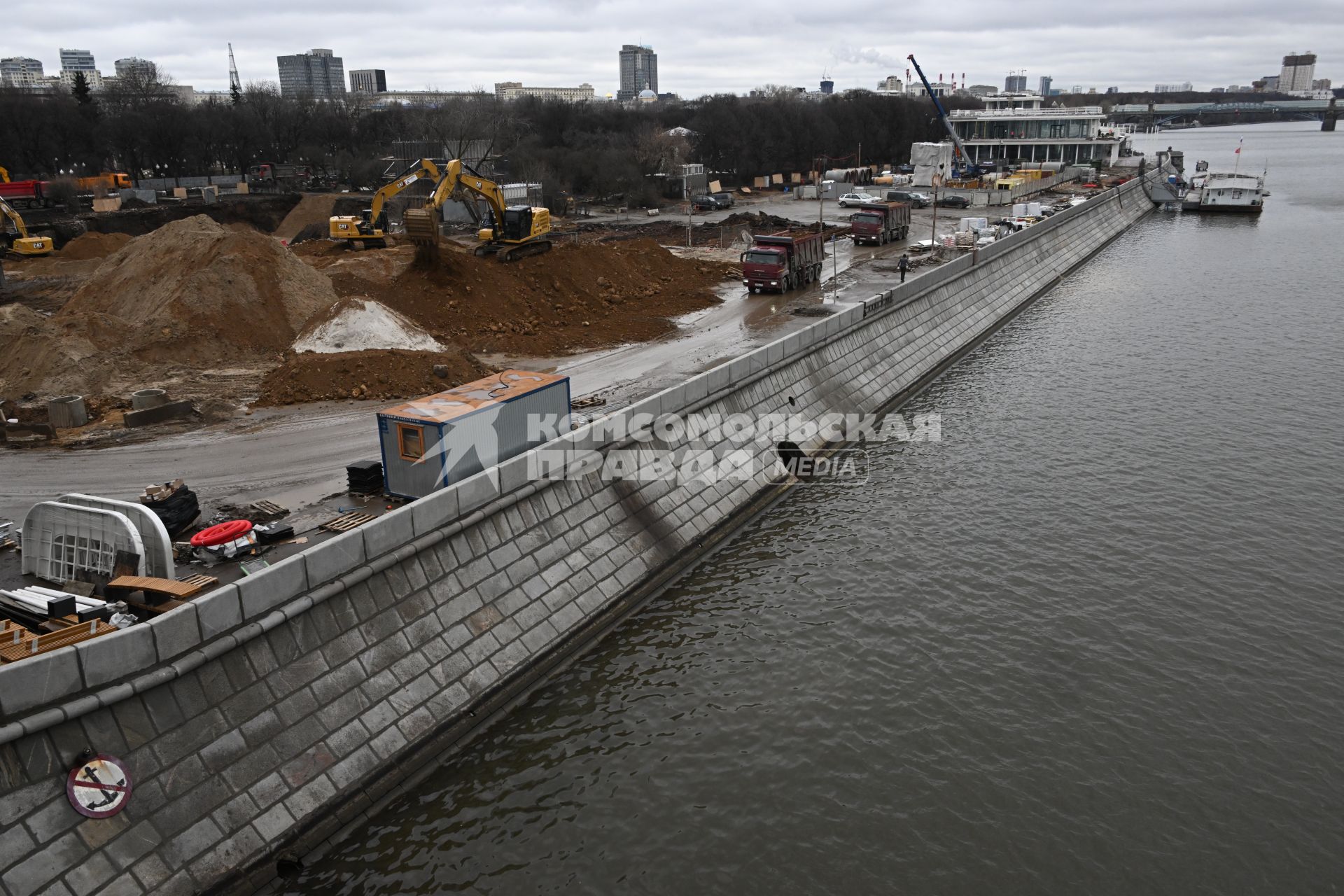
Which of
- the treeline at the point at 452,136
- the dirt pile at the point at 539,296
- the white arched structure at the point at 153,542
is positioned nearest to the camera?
the white arched structure at the point at 153,542

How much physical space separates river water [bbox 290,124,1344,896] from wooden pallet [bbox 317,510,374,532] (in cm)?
672

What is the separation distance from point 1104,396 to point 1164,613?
20.5 m

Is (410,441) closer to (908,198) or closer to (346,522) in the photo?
(346,522)

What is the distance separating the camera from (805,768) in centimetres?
1777

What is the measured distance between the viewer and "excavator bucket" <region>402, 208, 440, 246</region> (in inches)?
1916

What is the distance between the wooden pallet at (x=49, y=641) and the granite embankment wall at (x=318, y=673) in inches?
54.3

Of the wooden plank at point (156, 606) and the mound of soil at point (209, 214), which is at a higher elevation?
the mound of soil at point (209, 214)

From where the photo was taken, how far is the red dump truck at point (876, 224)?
7500 cm

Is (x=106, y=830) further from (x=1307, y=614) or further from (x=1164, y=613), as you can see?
(x=1307, y=614)

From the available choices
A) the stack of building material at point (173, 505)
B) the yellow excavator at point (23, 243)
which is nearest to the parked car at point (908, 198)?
the yellow excavator at point (23, 243)

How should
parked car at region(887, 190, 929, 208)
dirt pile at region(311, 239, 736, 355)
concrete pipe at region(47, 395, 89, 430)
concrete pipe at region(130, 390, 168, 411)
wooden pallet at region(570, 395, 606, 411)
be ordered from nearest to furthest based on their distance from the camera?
concrete pipe at region(47, 395, 89, 430) < concrete pipe at region(130, 390, 168, 411) < wooden pallet at region(570, 395, 606, 411) < dirt pile at region(311, 239, 736, 355) < parked car at region(887, 190, 929, 208)

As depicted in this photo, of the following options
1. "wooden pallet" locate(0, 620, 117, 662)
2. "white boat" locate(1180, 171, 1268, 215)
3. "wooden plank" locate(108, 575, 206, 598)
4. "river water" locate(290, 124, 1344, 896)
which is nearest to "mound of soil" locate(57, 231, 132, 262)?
"wooden plank" locate(108, 575, 206, 598)

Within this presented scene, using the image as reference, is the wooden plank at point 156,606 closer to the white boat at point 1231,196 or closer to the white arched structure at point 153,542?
the white arched structure at point 153,542

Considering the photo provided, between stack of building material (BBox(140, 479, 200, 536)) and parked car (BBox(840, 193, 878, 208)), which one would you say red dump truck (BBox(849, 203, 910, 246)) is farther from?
stack of building material (BBox(140, 479, 200, 536))
